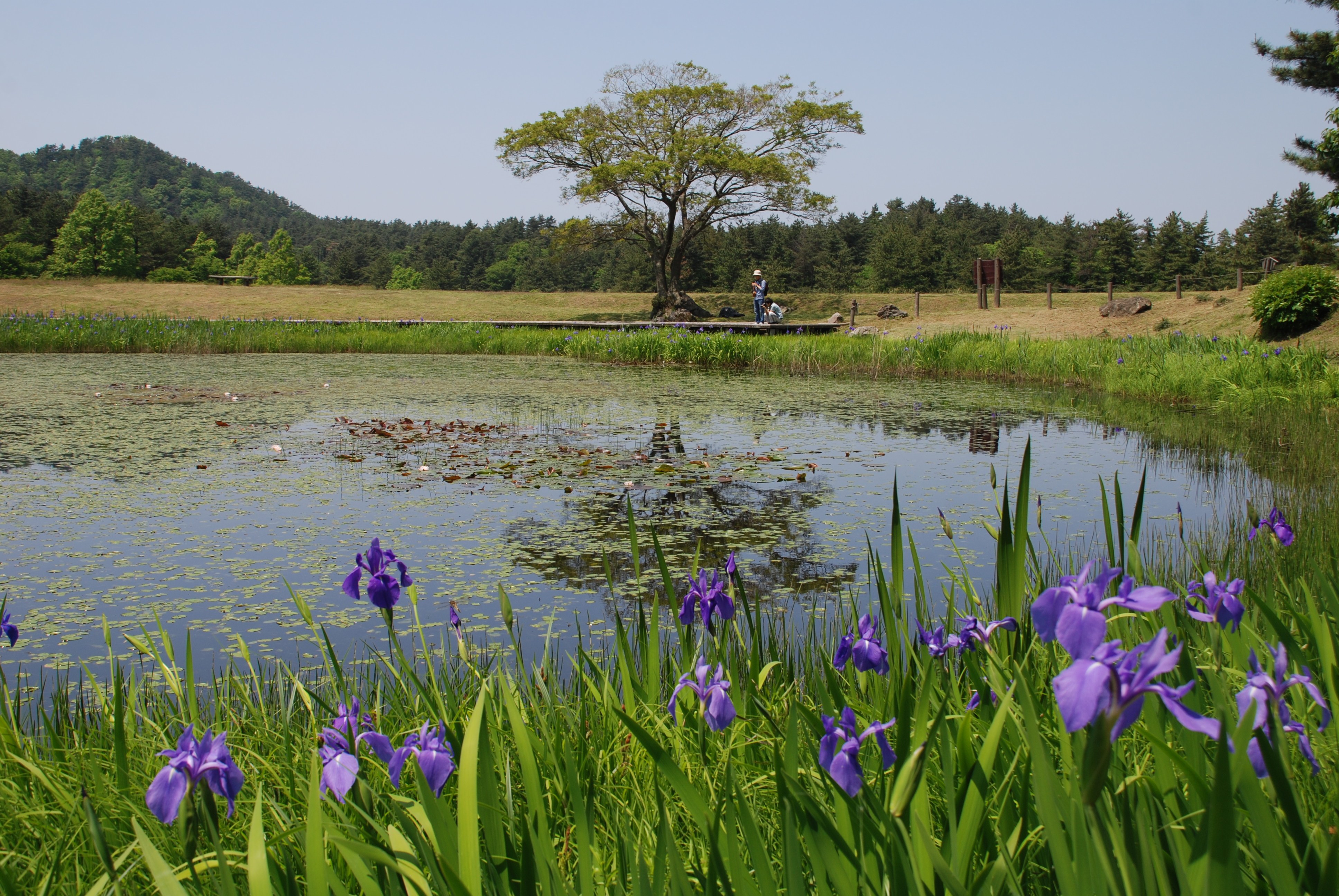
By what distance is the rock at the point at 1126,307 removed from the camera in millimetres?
20359

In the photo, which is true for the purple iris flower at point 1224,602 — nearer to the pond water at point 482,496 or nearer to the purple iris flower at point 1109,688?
the purple iris flower at point 1109,688

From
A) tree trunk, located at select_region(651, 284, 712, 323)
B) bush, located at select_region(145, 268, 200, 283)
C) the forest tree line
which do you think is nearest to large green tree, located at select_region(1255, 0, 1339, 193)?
the forest tree line

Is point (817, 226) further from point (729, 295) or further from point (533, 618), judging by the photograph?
point (533, 618)

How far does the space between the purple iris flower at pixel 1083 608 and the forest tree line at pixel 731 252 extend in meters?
19.8

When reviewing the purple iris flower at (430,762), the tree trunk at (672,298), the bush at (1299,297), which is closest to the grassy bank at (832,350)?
the bush at (1299,297)

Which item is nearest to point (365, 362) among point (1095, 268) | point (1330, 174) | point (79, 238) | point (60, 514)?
point (60, 514)

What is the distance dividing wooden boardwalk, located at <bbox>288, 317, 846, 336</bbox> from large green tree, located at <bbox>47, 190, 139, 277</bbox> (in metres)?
42.9

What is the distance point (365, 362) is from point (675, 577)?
41.7 ft

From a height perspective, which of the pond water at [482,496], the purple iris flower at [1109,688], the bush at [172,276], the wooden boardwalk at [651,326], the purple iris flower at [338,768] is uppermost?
the bush at [172,276]

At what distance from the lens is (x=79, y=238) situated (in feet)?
177

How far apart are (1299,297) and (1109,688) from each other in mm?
17858

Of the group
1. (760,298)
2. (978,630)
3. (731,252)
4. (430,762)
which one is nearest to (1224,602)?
(978,630)

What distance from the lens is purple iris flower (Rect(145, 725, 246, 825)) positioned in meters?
0.79

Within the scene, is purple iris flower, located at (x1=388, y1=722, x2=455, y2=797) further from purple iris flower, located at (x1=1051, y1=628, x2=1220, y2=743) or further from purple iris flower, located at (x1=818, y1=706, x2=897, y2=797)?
purple iris flower, located at (x1=1051, y1=628, x2=1220, y2=743)
